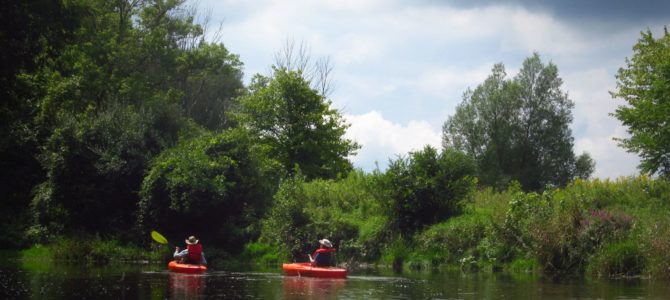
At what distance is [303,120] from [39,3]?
28.4 m

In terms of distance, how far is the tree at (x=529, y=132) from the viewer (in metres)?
70.6

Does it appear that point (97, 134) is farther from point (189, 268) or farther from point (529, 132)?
point (529, 132)

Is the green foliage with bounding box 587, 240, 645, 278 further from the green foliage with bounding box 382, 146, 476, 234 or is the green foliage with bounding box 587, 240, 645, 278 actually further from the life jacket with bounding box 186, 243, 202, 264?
the life jacket with bounding box 186, 243, 202, 264

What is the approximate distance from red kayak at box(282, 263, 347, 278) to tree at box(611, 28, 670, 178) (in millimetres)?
17821

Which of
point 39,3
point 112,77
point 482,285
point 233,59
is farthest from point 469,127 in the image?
point 39,3

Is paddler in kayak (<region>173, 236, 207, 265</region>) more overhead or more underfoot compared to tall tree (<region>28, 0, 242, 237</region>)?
more underfoot

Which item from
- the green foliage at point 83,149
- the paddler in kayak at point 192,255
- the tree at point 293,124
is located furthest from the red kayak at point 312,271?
the tree at point 293,124

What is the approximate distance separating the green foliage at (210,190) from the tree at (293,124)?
8291 millimetres

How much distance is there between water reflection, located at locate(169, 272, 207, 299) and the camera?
1973cm

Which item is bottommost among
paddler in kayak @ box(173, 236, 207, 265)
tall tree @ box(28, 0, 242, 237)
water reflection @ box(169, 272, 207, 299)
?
water reflection @ box(169, 272, 207, 299)

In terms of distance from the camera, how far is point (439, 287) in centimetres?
2255

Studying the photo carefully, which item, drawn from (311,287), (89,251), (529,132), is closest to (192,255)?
(311,287)

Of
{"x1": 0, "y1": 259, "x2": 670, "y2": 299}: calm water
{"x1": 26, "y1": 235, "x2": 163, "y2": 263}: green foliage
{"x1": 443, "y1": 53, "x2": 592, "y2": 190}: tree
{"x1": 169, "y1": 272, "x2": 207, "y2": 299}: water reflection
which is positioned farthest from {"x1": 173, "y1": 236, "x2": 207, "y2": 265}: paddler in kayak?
{"x1": 443, "y1": 53, "x2": 592, "y2": 190}: tree

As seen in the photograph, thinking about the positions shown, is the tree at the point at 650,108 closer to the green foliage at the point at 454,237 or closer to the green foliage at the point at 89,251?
the green foliage at the point at 454,237
